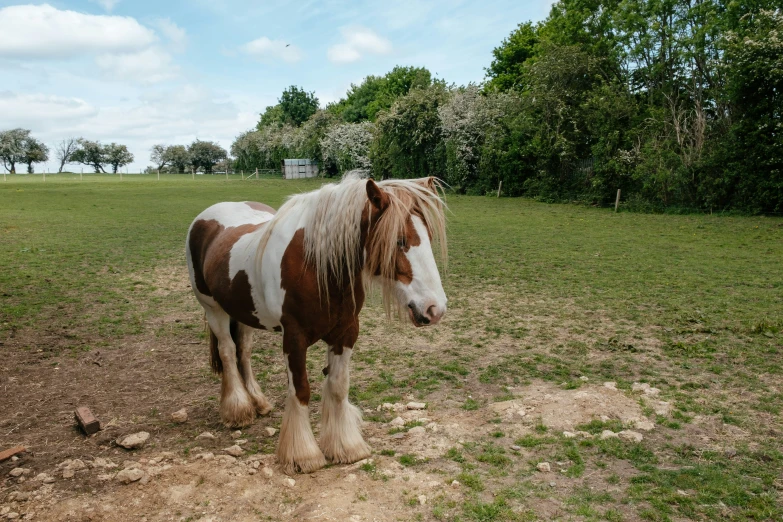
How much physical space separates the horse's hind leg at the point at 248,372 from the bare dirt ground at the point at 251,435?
6.7 inches

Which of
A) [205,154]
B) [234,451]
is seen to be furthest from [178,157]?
[234,451]

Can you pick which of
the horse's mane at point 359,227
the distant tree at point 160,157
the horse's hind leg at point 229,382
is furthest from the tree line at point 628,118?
the distant tree at point 160,157

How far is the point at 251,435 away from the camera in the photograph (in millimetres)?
3764

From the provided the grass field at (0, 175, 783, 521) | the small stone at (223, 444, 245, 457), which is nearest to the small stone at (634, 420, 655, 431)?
the grass field at (0, 175, 783, 521)

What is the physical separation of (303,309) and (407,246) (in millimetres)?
798

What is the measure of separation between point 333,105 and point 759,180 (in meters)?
61.6

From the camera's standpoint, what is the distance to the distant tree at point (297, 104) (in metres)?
72.1

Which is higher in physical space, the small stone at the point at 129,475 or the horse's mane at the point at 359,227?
the horse's mane at the point at 359,227

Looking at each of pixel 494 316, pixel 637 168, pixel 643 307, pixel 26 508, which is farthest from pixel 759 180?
pixel 26 508

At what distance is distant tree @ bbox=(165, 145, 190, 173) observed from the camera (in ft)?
249

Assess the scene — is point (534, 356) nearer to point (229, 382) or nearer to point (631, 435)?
point (631, 435)

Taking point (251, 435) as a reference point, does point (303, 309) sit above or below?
Answer: above

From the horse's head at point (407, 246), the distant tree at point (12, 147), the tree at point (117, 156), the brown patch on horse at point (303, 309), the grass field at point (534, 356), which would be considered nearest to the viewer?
the horse's head at point (407, 246)

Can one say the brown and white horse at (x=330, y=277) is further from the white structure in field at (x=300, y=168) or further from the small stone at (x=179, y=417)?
the white structure in field at (x=300, y=168)
